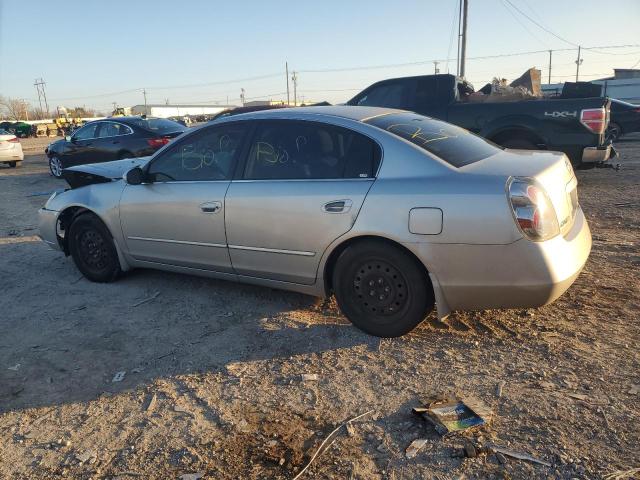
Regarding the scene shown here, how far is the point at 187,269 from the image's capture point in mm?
4547

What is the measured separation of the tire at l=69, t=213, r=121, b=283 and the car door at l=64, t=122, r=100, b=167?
8.00 m

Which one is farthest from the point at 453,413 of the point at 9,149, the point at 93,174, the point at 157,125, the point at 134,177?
the point at 9,149

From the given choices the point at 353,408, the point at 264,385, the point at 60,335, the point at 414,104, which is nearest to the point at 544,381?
the point at 353,408

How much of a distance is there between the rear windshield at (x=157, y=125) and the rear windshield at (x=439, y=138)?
8.93m

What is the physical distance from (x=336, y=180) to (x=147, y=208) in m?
1.89

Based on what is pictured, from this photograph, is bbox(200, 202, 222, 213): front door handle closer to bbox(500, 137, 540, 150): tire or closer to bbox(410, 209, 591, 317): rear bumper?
bbox(410, 209, 591, 317): rear bumper

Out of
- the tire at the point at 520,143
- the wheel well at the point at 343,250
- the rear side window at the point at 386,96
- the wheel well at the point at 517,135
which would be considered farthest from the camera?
the rear side window at the point at 386,96

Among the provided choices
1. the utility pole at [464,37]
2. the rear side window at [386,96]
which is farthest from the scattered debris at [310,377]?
the utility pole at [464,37]

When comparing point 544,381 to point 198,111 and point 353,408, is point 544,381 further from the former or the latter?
point 198,111

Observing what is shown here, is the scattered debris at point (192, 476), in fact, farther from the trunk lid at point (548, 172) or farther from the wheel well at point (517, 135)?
the wheel well at point (517, 135)

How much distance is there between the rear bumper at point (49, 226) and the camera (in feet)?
17.5

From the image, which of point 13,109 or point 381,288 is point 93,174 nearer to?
point 381,288

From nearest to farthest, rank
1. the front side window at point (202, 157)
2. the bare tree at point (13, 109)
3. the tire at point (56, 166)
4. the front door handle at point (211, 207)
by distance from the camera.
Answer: the front door handle at point (211, 207) → the front side window at point (202, 157) → the tire at point (56, 166) → the bare tree at point (13, 109)

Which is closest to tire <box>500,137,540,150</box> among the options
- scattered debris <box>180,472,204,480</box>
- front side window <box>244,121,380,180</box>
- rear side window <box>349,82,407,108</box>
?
rear side window <box>349,82,407,108</box>
